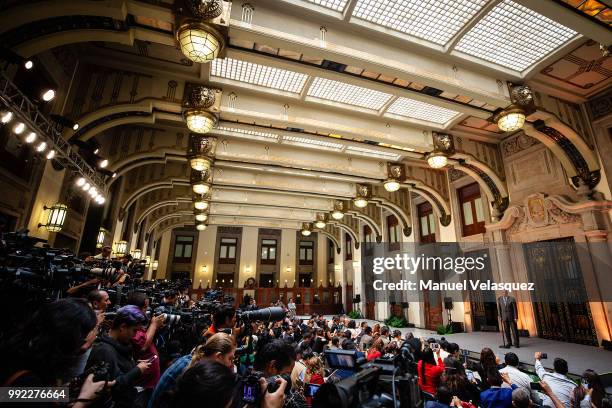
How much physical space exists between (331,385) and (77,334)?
996mm

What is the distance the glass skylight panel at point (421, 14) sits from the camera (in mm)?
4285

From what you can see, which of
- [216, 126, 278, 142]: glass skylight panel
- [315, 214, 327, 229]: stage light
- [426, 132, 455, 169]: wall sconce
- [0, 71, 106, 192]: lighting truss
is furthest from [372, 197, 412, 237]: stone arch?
[0, 71, 106, 192]: lighting truss

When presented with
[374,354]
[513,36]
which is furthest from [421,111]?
[374,354]

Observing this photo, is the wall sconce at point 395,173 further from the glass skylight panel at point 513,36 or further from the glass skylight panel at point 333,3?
the glass skylight panel at point 333,3

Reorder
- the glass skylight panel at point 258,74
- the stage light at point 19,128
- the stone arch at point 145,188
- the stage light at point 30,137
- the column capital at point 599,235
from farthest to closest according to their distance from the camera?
the stone arch at point 145,188 → the column capital at point 599,235 → the glass skylight panel at point 258,74 → the stage light at point 30,137 → the stage light at point 19,128

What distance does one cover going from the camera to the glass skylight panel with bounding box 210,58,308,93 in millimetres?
5469

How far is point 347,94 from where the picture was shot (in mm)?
6340

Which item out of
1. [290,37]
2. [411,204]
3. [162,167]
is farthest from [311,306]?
[290,37]

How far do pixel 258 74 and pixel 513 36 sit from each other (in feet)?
15.2

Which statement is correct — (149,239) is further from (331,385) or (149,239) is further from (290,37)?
(331,385)

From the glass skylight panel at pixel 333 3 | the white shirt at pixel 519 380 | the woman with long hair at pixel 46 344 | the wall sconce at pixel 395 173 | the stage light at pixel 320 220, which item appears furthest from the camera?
the stage light at pixel 320 220

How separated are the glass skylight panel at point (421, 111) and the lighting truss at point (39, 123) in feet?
20.8

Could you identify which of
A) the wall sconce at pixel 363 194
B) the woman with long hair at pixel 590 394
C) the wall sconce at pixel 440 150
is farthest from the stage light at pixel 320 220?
the woman with long hair at pixel 590 394

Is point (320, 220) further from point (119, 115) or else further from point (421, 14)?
point (421, 14)
